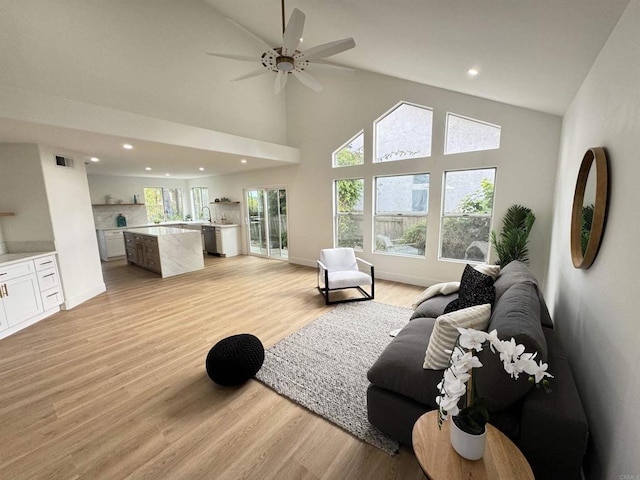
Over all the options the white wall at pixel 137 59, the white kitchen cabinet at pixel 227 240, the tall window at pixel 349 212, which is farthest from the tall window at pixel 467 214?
the white kitchen cabinet at pixel 227 240

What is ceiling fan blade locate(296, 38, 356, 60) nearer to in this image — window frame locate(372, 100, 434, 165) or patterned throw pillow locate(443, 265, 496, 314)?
patterned throw pillow locate(443, 265, 496, 314)

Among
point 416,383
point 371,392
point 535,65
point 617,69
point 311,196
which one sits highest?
point 535,65

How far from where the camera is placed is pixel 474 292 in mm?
2295

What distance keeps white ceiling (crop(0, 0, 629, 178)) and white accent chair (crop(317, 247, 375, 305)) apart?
8.76ft

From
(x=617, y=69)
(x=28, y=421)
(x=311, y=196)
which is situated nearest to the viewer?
(x=617, y=69)

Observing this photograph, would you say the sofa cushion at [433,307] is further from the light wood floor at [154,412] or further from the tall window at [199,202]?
the tall window at [199,202]

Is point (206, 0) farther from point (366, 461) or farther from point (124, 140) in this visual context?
point (366, 461)

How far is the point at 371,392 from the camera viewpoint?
5.76ft

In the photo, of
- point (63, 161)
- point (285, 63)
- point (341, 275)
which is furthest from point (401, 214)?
point (63, 161)

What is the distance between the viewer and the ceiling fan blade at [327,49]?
230 centimetres

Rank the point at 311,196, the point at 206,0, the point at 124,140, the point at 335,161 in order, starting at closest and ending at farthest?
the point at 124,140
the point at 206,0
the point at 335,161
the point at 311,196

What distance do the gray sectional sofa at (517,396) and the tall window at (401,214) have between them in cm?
280

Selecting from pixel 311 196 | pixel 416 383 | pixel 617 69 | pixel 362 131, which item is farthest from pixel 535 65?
pixel 311 196

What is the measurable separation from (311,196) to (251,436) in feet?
15.9
